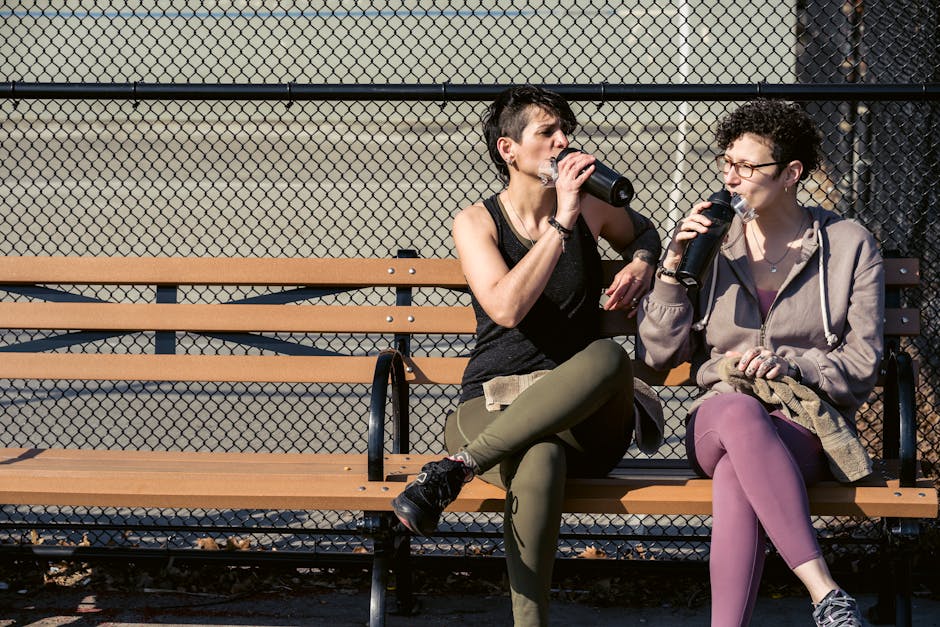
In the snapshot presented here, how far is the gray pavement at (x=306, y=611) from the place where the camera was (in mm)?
3455

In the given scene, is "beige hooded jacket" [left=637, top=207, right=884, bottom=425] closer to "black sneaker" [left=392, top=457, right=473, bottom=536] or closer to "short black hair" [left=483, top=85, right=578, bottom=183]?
"short black hair" [left=483, top=85, right=578, bottom=183]

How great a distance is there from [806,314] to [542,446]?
0.83 m

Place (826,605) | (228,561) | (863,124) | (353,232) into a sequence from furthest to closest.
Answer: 1. (353,232)
2. (863,124)
3. (228,561)
4. (826,605)

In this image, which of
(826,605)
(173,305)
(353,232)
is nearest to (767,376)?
(826,605)

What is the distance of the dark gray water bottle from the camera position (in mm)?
2855

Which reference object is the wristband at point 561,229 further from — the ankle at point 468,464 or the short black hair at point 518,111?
the ankle at point 468,464

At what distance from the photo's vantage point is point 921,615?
3.44 m

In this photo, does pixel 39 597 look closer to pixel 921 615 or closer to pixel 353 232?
pixel 921 615

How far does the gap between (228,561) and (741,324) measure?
181 centimetres

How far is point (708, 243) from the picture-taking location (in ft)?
9.30

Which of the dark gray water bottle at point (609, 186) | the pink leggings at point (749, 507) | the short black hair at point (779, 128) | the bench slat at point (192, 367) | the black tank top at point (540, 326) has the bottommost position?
the pink leggings at point (749, 507)

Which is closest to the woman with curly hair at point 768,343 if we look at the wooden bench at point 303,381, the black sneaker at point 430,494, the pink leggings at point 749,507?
the pink leggings at point 749,507

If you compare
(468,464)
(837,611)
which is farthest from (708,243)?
(837,611)

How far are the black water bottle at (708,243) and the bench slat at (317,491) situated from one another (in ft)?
1.79
